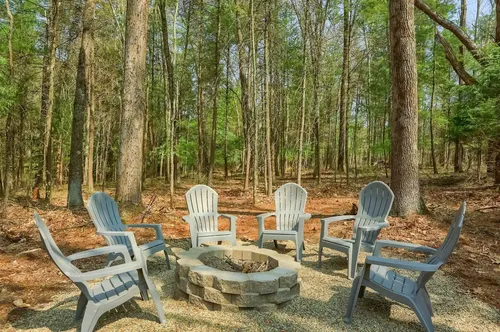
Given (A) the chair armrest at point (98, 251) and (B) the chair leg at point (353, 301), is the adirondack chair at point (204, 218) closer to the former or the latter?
(A) the chair armrest at point (98, 251)

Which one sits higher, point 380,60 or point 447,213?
point 380,60

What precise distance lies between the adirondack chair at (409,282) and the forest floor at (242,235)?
3.28 ft

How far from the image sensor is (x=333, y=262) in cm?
417

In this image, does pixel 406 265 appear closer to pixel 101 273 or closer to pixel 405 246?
pixel 405 246

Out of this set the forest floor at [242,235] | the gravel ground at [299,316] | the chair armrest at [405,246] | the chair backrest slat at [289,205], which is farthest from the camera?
the chair backrest slat at [289,205]

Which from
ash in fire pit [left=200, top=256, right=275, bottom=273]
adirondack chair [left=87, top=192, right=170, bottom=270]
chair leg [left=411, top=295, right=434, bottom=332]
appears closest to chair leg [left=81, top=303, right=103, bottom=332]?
adirondack chair [left=87, top=192, right=170, bottom=270]

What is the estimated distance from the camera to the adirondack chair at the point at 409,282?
2338 millimetres

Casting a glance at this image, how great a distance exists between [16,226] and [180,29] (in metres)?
10.6

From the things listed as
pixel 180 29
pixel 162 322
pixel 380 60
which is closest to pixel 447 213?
pixel 162 322

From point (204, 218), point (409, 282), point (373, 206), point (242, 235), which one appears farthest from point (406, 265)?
point (242, 235)

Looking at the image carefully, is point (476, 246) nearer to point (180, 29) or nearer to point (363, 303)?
point (363, 303)

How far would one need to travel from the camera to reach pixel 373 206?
13.6 feet

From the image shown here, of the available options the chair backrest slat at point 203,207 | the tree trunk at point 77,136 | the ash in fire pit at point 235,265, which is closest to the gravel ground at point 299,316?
the ash in fire pit at point 235,265

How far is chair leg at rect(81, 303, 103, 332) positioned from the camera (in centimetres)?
221
